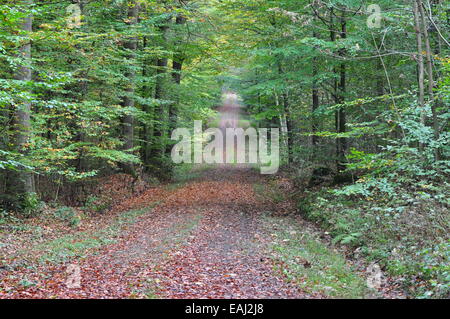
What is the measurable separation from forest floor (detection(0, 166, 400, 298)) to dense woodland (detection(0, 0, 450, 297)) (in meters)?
1.20

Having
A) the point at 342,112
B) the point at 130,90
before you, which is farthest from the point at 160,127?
the point at 342,112

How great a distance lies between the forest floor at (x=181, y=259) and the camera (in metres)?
6.51

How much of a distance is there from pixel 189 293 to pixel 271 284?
1.55 meters

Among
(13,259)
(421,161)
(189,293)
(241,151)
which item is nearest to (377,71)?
(421,161)

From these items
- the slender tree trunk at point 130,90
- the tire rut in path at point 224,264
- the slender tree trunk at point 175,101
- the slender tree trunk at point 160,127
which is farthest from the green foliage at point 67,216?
the slender tree trunk at point 175,101

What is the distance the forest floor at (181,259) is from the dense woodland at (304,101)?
1196mm

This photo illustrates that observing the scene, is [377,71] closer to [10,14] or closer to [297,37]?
[297,37]

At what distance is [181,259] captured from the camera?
8438 millimetres

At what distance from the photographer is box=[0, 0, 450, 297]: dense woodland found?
8422 mm

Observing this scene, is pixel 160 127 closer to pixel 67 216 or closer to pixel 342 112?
pixel 67 216

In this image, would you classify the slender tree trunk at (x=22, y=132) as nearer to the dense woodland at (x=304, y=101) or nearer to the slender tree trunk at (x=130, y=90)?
the dense woodland at (x=304, y=101)

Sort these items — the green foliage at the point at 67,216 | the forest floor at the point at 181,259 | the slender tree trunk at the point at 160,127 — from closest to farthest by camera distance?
the forest floor at the point at 181,259, the green foliage at the point at 67,216, the slender tree trunk at the point at 160,127

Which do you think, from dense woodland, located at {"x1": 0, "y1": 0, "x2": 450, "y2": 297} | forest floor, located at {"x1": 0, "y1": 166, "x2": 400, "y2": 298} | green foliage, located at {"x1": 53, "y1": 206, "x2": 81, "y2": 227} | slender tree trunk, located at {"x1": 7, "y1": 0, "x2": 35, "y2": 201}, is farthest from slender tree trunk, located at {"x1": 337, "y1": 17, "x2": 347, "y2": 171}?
slender tree trunk, located at {"x1": 7, "y1": 0, "x2": 35, "y2": 201}

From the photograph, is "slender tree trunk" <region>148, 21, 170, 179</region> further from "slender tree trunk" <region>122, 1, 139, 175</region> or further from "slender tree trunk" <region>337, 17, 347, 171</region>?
"slender tree trunk" <region>337, 17, 347, 171</region>
